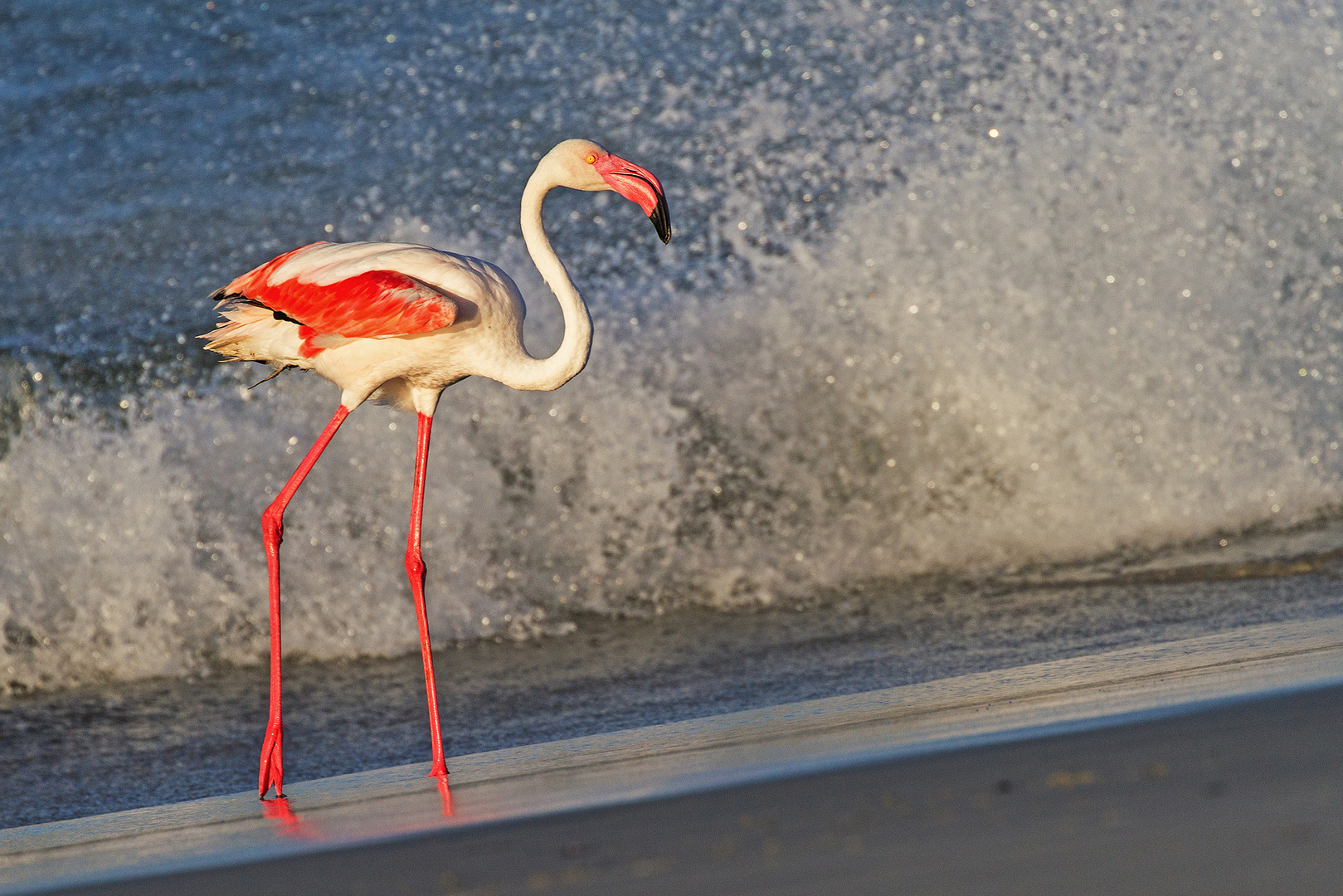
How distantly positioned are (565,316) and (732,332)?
7.89ft

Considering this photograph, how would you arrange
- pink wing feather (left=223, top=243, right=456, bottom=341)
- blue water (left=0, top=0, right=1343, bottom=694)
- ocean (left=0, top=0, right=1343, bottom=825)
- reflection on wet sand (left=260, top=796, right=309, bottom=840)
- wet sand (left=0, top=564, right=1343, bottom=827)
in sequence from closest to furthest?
reflection on wet sand (left=260, top=796, right=309, bottom=840) → pink wing feather (left=223, top=243, right=456, bottom=341) → wet sand (left=0, top=564, right=1343, bottom=827) → ocean (left=0, top=0, right=1343, bottom=825) → blue water (left=0, top=0, right=1343, bottom=694)

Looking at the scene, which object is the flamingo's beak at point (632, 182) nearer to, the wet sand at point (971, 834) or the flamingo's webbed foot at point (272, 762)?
the flamingo's webbed foot at point (272, 762)

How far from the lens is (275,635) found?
406 cm

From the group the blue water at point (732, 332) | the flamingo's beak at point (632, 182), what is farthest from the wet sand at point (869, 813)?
the blue water at point (732, 332)

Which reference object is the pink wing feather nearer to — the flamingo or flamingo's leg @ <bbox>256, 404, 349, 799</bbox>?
the flamingo

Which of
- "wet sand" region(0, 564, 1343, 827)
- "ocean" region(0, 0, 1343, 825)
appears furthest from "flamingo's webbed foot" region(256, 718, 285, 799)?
"ocean" region(0, 0, 1343, 825)

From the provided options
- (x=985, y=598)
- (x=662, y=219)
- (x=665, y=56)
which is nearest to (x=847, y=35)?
(x=665, y=56)

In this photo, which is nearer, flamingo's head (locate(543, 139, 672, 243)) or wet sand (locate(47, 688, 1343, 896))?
wet sand (locate(47, 688, 1343, 896))

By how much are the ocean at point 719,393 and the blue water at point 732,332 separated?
20mm

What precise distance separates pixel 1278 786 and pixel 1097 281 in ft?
15.5

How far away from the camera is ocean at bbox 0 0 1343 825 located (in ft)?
17.2

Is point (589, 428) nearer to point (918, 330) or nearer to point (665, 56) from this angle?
point (918, 330)

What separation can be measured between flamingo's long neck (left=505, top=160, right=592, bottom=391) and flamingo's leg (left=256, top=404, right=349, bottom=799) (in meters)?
0.58

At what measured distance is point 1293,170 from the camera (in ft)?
22.6
